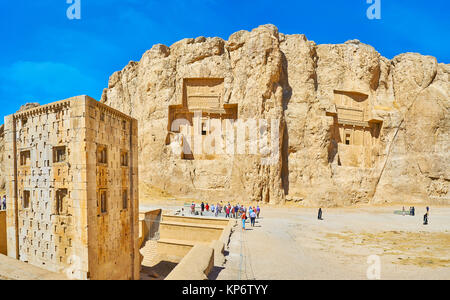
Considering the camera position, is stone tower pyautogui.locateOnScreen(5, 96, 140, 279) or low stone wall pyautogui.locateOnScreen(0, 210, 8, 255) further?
low stone wall pyautogui.locateOnScreen(0, 210, 8, 255)

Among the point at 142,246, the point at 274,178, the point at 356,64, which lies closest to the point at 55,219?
Answer: the point at 142,246

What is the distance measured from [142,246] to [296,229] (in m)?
10.7

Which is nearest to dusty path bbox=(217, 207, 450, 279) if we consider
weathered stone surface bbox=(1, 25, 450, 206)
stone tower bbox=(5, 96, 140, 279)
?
stone tower bbox=(5, 96, 140, 279)

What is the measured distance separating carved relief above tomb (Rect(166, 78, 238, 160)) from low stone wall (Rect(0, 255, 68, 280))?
2240cm

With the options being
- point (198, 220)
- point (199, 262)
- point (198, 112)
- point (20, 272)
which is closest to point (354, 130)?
point (198, 112)

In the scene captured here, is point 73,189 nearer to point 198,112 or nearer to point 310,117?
point 198,112

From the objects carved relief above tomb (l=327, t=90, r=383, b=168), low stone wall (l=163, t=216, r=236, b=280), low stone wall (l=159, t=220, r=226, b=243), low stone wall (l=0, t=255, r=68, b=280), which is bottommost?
low stone wall (l=159, t=220, r=226, b=243)

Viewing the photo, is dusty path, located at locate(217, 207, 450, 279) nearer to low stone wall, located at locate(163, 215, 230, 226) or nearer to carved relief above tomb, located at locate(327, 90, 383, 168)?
low stone wall, located at locate(163, 215, 230, 226)

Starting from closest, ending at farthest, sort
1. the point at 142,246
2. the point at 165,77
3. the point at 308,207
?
the point at 142,246
the point at 308,207
the point at 165,77

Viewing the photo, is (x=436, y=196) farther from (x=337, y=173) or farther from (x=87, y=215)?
(x=87, y=215)

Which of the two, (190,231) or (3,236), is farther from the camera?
(190,231)

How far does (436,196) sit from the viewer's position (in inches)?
1134

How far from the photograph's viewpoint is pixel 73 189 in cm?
927

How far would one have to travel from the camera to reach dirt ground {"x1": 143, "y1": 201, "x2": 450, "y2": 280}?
902 centimetres
